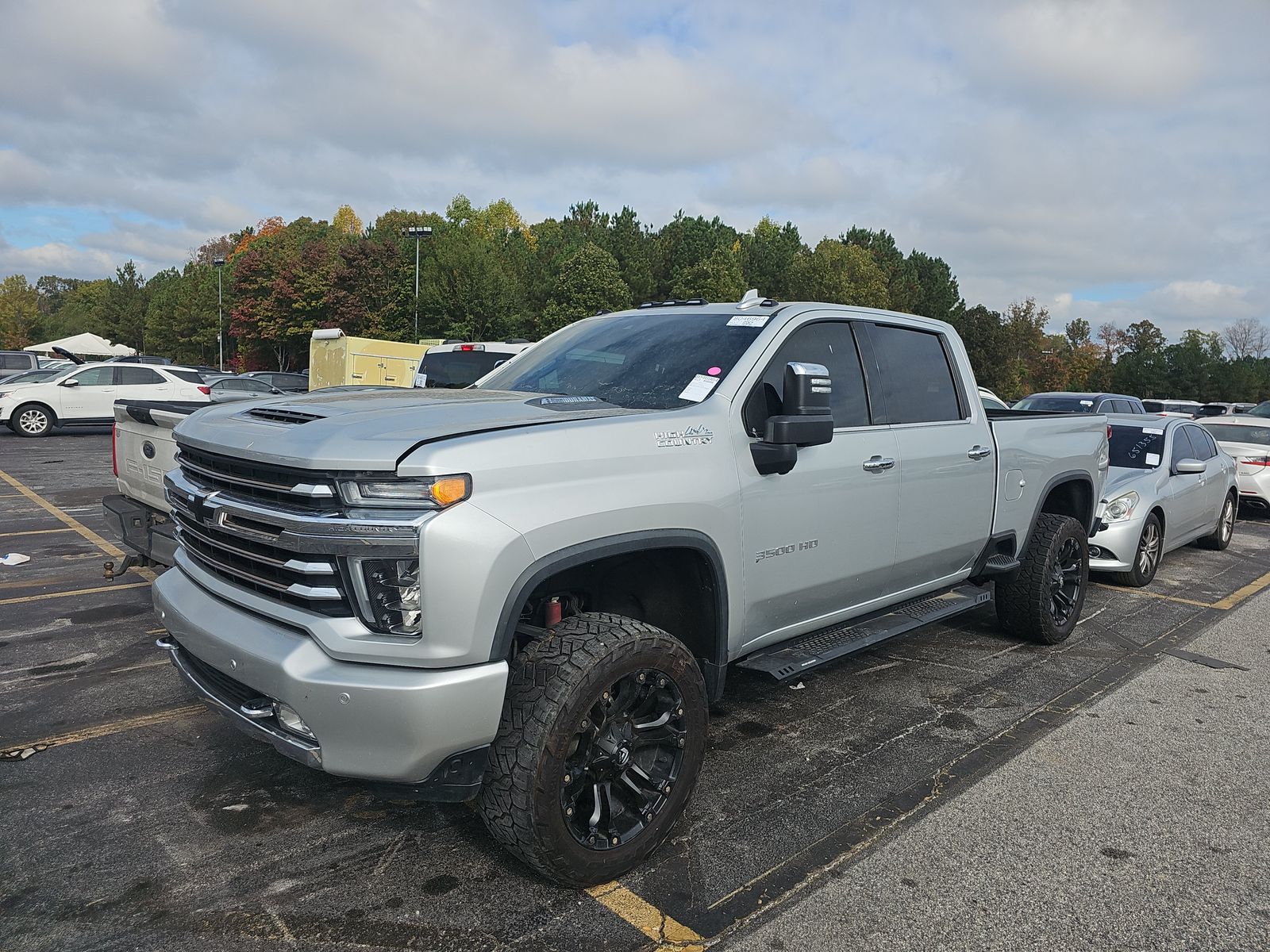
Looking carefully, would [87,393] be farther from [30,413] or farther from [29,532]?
[29,532]

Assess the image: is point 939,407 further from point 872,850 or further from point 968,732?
point 872,850

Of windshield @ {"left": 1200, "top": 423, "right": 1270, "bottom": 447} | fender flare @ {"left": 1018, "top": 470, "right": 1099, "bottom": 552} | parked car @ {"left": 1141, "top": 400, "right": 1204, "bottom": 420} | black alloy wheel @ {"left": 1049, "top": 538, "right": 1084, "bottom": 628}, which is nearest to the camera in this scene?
fender flare @ {"left": 1018, "top": 470, "right": 1099, "bottom": 552}

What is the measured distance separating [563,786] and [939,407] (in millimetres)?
3046

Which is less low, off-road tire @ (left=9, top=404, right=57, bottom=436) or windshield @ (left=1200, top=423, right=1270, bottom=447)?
windshield @ (left=1200, top=423, right=1270, bottom=447)

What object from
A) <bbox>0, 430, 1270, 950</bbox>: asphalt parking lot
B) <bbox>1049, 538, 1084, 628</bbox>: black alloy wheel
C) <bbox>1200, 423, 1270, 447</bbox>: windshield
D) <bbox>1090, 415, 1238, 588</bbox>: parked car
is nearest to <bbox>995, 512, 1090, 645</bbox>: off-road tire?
<bbox>1049, 538, 1084, 628</bbox>: black alloy wheel

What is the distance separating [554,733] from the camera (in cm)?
270

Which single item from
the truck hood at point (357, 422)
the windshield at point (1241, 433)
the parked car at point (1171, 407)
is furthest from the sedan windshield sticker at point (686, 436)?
the parked car at point (1171, 407)

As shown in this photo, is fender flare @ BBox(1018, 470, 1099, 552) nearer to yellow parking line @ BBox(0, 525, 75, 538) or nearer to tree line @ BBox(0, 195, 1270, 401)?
yellow parking line @ BBox(0, 525, 75, 538)

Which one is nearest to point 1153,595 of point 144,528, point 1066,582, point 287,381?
point 1066,582

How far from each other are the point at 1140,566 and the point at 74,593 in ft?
27.9

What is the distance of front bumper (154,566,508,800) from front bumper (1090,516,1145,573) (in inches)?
259

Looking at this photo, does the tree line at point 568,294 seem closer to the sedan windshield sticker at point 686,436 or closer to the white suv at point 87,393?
the white suv at point 87,393

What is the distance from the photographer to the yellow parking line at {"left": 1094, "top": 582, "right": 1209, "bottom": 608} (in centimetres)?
741

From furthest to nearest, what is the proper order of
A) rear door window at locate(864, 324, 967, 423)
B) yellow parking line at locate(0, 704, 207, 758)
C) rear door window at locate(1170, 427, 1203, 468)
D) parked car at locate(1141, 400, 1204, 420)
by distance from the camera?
parked car at locate(1141, 400, 1204, 420), rear door window at locate(1170, 427, 1203, 468), rear door window at locate(864, 324, 967, 423), yellow parking line at locate(0, 704, 207, 758)
